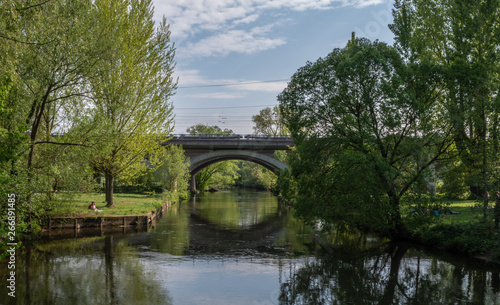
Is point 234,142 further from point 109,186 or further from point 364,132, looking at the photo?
point 364,132

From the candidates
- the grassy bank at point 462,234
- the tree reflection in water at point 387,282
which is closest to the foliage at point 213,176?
the grassy bank at point 462,234

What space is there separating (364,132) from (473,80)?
5.74 meters

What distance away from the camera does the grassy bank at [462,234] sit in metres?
18.6

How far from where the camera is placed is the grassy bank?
18.6 meters

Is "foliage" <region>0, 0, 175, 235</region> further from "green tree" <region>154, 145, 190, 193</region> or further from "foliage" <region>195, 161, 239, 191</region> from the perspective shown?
"foliage" <region>195, 161, 239, 191</region>

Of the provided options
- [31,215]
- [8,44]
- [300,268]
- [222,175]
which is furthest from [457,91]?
[222,175]

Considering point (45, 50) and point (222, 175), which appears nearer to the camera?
point (45, 50)

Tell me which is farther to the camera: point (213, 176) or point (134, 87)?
point (213, 176)

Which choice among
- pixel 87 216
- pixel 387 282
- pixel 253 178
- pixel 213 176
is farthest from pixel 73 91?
pixel 253 178

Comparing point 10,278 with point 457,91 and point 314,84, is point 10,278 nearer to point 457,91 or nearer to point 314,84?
point 314,84

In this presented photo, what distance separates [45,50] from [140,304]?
13219mm

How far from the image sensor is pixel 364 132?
20484 mm

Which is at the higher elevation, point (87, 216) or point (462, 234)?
point (87, 216)

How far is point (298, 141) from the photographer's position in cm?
2316
